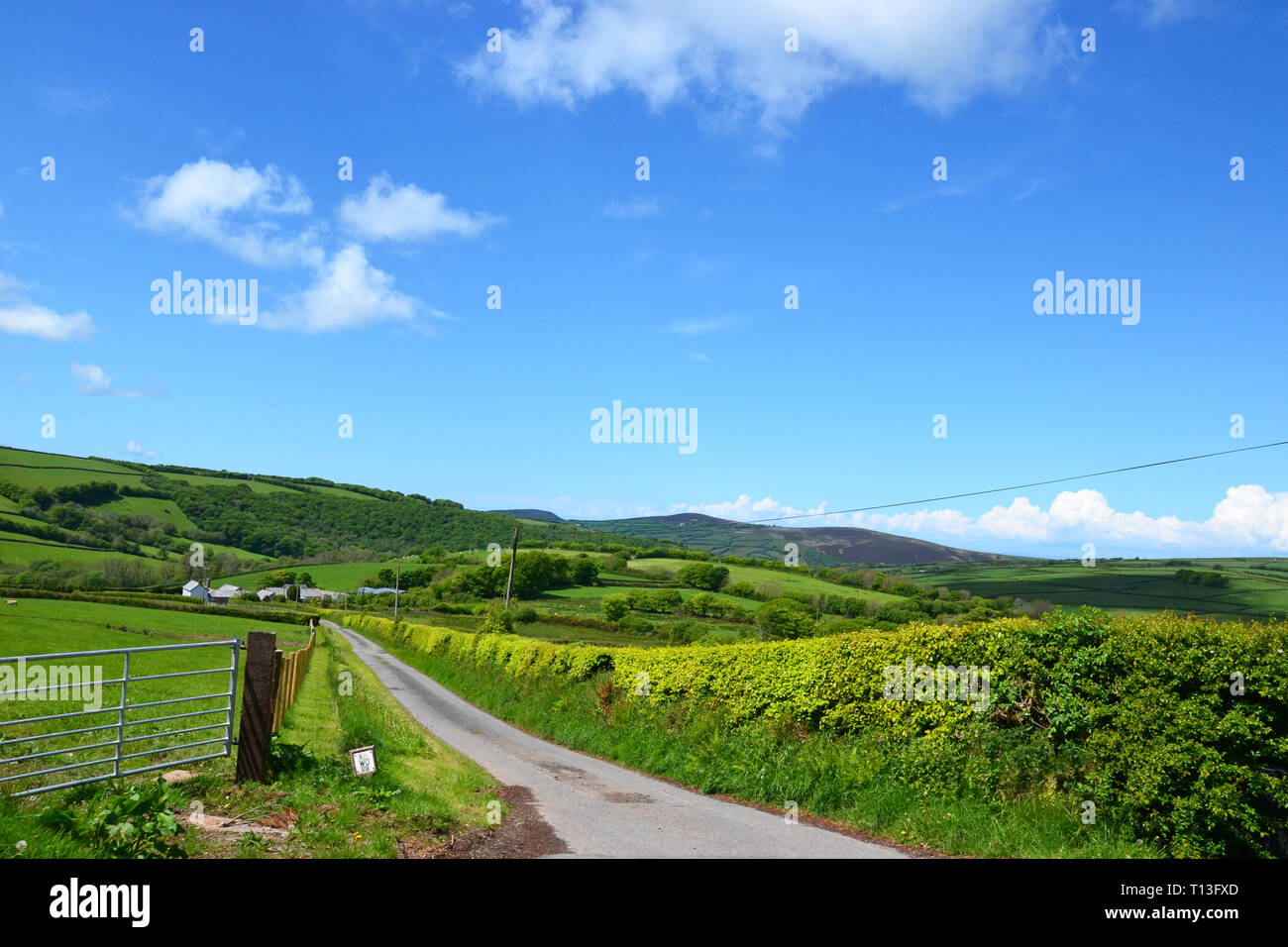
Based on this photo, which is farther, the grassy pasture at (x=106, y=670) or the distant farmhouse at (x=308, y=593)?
the distant farmhouse at (x=308, y=593)

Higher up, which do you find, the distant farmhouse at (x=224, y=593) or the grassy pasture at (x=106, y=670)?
the grassy pasture at (x=106, y=670)

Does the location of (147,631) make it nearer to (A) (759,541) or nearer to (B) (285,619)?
(B) (285,619)

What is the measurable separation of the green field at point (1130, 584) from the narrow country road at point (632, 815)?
10290mm

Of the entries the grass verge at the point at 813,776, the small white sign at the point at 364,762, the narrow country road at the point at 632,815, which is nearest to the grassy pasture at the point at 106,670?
the small white sign at the point at 364,762

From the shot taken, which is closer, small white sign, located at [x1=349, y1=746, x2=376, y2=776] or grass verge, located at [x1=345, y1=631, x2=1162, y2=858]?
grass verge, located at [x1=345, y1=631, x2=1162, y2=858]

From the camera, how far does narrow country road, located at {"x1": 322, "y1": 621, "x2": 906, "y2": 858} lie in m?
7.98

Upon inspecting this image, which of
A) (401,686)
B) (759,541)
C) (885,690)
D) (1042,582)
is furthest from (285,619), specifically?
(759,541)

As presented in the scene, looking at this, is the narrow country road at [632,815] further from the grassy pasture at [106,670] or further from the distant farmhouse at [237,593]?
the distant farmhouse at [237,593]

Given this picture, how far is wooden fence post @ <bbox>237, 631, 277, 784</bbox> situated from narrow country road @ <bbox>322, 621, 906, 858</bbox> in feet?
11.0

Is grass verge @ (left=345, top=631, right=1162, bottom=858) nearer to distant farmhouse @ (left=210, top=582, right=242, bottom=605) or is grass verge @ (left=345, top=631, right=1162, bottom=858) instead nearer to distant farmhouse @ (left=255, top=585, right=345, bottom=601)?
distant farmhouse @ (left=210, top=582, right=242, bottom=605)

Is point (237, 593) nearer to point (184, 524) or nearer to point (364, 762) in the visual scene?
point (184, 524)

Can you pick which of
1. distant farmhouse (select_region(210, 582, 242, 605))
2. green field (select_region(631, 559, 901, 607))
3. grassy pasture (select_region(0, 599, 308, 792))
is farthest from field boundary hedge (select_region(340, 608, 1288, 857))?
distant farmhouse (select_region(210, 582, 242, 605))

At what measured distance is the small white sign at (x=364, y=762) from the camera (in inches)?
366
